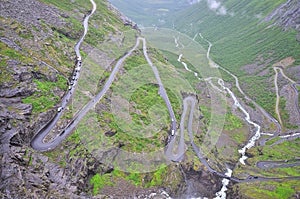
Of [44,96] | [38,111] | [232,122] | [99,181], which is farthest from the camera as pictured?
[232,122]

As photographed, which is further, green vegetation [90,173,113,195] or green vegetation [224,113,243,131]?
green vegetation [224,113,243,131]

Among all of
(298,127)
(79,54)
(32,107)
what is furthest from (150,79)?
(298,127)

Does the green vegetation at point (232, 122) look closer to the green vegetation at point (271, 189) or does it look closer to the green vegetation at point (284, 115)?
the green vegetation at point (284, 115)

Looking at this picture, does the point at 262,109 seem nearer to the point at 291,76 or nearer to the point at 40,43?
the point at 291,76

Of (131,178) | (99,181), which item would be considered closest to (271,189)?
(131,178)

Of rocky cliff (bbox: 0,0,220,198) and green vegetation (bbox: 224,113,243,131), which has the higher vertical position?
green vegetation (bbox: 224,113,243,131)

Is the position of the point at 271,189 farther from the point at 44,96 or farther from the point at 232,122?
the point at 44,96

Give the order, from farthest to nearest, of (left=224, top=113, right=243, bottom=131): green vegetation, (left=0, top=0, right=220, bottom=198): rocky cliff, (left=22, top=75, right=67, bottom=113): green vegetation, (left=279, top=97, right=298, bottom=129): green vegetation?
(left=279, top=97, right=298, bottom=129): green vegetation → (left=224, top=113, right=243, bottom=131): green vegetation → (left=22, top=75, right=67, bottom=113): green vegetation → (left=0, top=0, right=220, bottom=198): rocky cliff

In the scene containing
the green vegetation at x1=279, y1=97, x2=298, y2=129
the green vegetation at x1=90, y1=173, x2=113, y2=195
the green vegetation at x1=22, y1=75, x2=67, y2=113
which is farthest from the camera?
the green vegetation at x1=279, y1=97, x2=298, y2=129

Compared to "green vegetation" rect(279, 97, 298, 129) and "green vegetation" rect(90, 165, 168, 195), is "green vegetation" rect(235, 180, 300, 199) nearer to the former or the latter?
"green vegetation" rect(90, 165, 168, 195)

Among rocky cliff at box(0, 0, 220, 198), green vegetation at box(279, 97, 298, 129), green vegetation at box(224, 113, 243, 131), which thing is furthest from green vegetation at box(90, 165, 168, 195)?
green vegetation at box(279, 97, 298, 129)

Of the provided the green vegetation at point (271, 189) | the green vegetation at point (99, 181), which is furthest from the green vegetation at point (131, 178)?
the green vegetation at point (271, 189)
